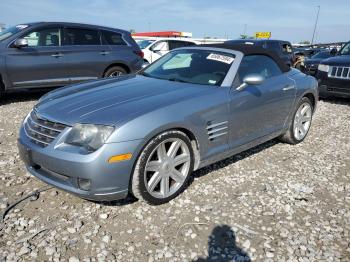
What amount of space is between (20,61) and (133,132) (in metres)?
5.12

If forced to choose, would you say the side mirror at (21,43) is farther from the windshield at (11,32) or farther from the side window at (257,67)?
the side window at (257,67)

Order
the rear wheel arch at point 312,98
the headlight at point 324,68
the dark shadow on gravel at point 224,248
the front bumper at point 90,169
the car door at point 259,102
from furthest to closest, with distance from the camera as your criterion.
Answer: the headlight at point 324,68 → the rear wheel arch at point 312,98 → the car door at point 259,102 → the front bumper at point 90,169 → the dark shadow on gravel at point 224,248

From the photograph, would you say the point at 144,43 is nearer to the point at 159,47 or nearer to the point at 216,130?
the point at 159,47

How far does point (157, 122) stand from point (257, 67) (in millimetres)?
1926

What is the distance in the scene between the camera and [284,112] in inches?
181

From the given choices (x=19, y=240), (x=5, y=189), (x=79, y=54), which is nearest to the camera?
(x=19, y=240)

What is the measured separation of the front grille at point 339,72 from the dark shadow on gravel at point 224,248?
6455 mm

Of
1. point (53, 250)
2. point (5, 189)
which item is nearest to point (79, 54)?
point (5, 189)

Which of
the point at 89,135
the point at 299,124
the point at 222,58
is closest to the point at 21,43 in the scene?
the point at 222,58

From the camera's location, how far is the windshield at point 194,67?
151 inches

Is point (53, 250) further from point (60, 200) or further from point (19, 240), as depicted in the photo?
point (60, 200)

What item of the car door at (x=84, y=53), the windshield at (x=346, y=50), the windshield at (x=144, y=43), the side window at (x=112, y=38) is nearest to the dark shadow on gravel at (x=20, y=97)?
the car door at (x=84, y=53)

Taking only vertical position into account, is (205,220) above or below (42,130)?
below

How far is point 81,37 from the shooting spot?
773cm
